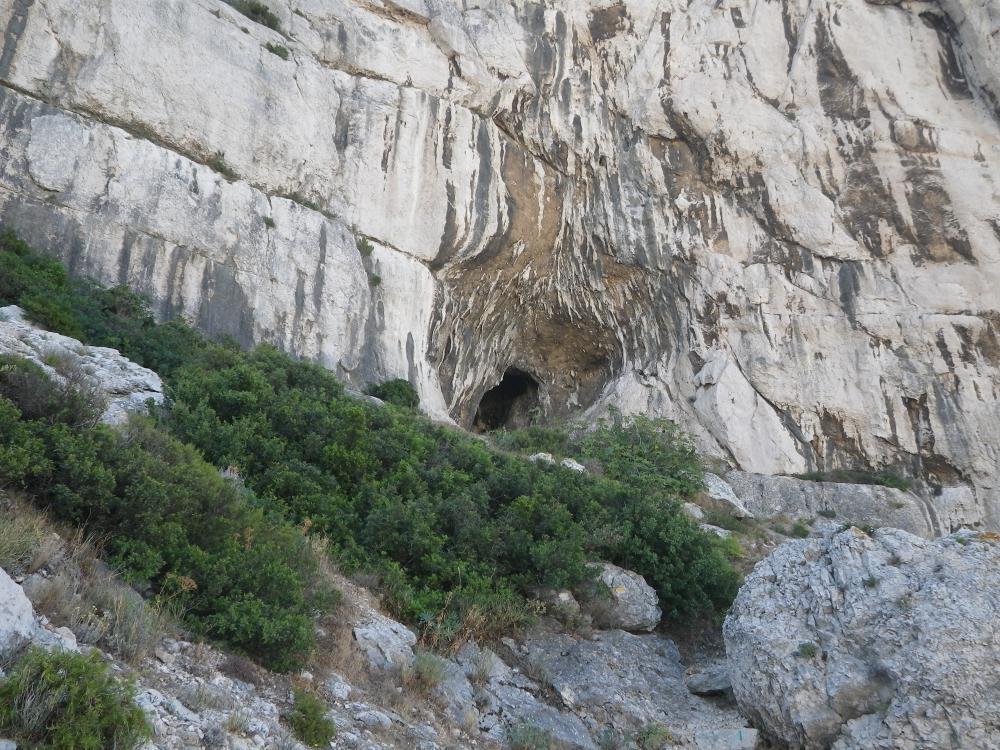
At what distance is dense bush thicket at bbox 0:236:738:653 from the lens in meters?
4.74

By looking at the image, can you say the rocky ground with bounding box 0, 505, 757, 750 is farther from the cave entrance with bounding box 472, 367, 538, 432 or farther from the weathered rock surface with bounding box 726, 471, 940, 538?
the cave entrance with bounding box 472, 367, 538, 432

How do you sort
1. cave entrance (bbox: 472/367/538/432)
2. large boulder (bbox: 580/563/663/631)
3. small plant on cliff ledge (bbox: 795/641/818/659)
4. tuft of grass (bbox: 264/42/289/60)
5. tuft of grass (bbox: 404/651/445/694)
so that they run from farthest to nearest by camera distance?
cave entrance (bbox: 472/367/538/432) → tuft of grass (bbox: 264/42/289/60) → large boulder (bbox: 580/563/663/631) → small plant on cliff ledge (bbox: 795/641/818/659) → tuft of grass (bbox: 404/651/445/694)

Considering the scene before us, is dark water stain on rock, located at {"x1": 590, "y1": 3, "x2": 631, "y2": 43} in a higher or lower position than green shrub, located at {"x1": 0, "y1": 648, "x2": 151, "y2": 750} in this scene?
higher

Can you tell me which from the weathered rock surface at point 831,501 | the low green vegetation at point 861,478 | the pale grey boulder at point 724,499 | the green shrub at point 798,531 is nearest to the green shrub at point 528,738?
the pale grey boulder at point 724,499

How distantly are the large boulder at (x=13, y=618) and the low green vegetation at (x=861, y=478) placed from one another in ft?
65.1

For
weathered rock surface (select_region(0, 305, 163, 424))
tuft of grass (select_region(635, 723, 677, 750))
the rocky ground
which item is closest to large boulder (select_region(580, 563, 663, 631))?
the rocky ground

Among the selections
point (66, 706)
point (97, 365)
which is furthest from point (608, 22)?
point (66, 706)

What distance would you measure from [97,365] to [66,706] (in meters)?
6.45

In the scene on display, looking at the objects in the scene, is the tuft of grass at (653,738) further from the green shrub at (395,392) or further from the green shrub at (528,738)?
the green shrub at (395,392)

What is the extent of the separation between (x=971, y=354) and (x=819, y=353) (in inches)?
156

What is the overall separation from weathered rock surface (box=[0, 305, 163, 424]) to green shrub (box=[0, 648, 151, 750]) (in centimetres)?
402

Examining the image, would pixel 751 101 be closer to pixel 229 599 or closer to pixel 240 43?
pixel 240 43

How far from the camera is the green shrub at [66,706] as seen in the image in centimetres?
282

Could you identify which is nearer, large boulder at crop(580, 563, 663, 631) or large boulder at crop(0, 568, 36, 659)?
large boulder at crop(0, 568, 36, 659)
